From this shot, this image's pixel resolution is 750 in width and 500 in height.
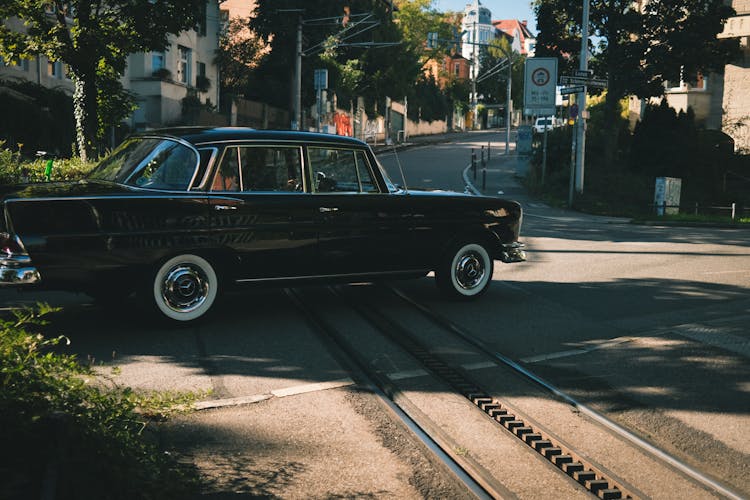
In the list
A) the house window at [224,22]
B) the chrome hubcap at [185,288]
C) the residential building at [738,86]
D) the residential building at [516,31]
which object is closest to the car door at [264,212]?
the chrome hubcap at [185,288]

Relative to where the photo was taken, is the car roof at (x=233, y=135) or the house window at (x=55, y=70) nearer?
the car roof at (x=233, y=135)

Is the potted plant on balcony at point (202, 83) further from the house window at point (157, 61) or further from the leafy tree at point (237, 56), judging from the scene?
the house window at point (157, 61)

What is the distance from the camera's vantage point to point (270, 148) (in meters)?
7.74

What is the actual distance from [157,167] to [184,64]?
132 ft

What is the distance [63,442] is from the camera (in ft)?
11.0

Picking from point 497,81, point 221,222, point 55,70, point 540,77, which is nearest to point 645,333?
point 221,222

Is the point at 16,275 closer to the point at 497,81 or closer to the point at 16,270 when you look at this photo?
the point at 16,270

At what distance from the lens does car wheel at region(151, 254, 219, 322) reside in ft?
23.5

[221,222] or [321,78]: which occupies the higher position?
[321,78]

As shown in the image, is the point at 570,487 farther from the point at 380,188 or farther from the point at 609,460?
the point at 380,188

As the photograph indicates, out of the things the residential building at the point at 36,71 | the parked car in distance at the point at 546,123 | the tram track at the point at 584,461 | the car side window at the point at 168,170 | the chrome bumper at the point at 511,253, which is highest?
the residential building at the point at 36,71

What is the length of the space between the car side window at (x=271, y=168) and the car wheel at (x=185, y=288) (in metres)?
0.83

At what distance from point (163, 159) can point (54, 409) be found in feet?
13.6

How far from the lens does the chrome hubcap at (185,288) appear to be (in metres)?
7.21
